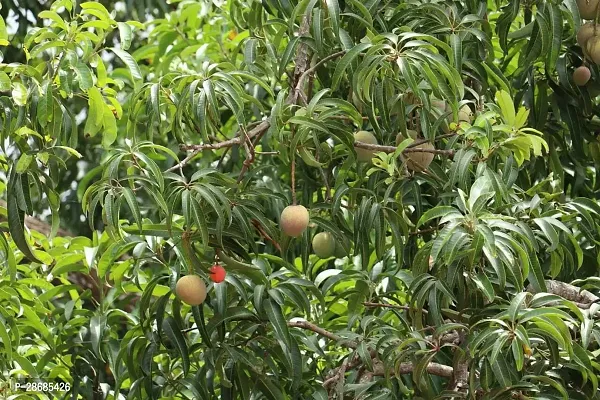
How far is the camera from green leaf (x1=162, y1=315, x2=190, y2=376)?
1901 millimetres

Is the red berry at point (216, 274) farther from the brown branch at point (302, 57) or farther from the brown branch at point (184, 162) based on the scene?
the brown branch at point (302, 57)

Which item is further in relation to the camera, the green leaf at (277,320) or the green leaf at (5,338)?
the green leaf at (5,338)

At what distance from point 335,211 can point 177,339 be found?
1.17 feet

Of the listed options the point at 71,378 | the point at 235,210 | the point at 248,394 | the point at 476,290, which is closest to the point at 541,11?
the point at 476,290

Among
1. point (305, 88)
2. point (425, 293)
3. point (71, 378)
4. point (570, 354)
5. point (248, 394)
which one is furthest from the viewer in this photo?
point (71, 378)

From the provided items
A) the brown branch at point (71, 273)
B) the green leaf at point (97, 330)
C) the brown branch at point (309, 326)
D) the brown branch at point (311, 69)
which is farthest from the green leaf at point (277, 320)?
the brown branch at point (71, 273)

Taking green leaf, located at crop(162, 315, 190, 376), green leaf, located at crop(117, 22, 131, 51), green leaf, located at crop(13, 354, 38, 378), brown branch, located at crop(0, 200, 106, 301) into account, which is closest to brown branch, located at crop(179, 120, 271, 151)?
green leaf, located at crop(117, 22, 131, 51)

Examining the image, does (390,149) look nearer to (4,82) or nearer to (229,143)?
(229,143)

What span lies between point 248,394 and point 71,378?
59 cm

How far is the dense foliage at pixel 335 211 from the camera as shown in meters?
1.71

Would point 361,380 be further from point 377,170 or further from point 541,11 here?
point 541,11

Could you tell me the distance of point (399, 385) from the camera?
200cm

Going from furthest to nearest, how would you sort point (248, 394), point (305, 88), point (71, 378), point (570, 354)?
point (71, 378), point (305, 88), point (248, 394), point (570, 354)

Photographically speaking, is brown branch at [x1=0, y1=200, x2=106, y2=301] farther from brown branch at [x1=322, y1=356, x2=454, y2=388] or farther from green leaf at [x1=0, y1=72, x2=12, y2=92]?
green leaf at [x1=0, y1=72, x2=12, y2=92]
